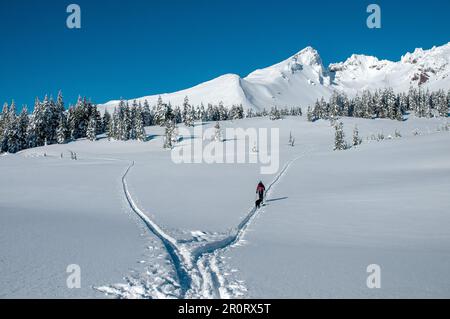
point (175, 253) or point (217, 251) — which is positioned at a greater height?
point (175, 253)

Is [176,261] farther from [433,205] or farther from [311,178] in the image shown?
[311,178]

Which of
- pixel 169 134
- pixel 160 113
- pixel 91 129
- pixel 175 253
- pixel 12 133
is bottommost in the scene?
pixel 175 253

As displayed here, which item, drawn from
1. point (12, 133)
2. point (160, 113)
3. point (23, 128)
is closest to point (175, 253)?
point (12, 133)

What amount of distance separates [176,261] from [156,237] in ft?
9.75

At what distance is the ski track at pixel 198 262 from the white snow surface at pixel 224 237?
5cm

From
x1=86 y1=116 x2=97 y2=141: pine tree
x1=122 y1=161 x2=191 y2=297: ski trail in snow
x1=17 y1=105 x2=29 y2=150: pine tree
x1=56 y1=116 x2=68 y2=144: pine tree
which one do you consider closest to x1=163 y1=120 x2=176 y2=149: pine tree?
x1=86 y1=116 x2=97 y2=141: pine tree

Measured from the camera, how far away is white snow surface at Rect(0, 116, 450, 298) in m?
8.02

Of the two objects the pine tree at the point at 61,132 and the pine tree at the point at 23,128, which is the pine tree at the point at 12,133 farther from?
the pine tree at the point at 61,132

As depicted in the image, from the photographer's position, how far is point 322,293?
7.63 m

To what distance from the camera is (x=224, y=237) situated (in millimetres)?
13914

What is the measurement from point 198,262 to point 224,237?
3.59 m

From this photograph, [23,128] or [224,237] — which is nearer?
[224,237]

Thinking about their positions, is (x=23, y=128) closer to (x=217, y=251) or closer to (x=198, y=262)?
(x=217, y=251)

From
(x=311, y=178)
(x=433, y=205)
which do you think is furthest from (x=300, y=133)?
(x=433, y=205)
